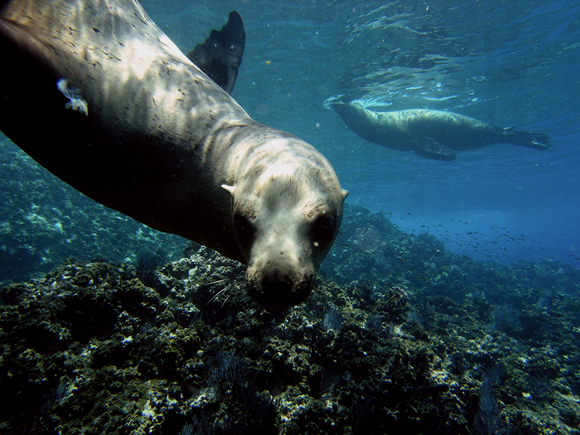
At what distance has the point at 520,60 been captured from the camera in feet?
45.1

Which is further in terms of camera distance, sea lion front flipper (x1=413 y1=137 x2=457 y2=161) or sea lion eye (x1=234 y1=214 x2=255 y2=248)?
sea lion front flipper (x1=413 y1=137 x2=457 y2=161)

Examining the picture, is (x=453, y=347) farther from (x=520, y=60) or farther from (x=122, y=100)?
(x=520, y=60)

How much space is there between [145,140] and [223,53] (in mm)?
3604

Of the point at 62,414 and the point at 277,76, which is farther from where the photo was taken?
the point at 277,76

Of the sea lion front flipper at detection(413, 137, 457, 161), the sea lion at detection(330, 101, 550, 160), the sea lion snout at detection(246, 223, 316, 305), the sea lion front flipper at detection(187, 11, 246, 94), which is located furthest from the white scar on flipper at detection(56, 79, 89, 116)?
the sea lion front flipper at detection(413, 137, 457, 161)

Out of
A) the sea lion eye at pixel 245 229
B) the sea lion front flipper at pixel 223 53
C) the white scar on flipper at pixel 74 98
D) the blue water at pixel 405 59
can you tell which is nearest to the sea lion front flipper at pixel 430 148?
the blue water at pixel 405 59

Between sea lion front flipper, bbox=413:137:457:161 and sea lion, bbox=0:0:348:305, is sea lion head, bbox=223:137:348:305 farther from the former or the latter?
sea lion front flipper, bbox=413:137:457:161

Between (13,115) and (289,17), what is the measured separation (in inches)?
488

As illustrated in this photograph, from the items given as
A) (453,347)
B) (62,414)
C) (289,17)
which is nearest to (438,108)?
Answer: (289,17)

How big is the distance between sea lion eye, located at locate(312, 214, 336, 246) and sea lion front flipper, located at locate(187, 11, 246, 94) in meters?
3.81

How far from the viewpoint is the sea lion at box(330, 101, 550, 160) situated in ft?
52.9

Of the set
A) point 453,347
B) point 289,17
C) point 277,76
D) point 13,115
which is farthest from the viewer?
point 277,76

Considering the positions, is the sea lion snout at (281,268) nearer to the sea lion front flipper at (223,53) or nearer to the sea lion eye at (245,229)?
the sea lion eye at (245,229)

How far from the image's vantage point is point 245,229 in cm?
153
